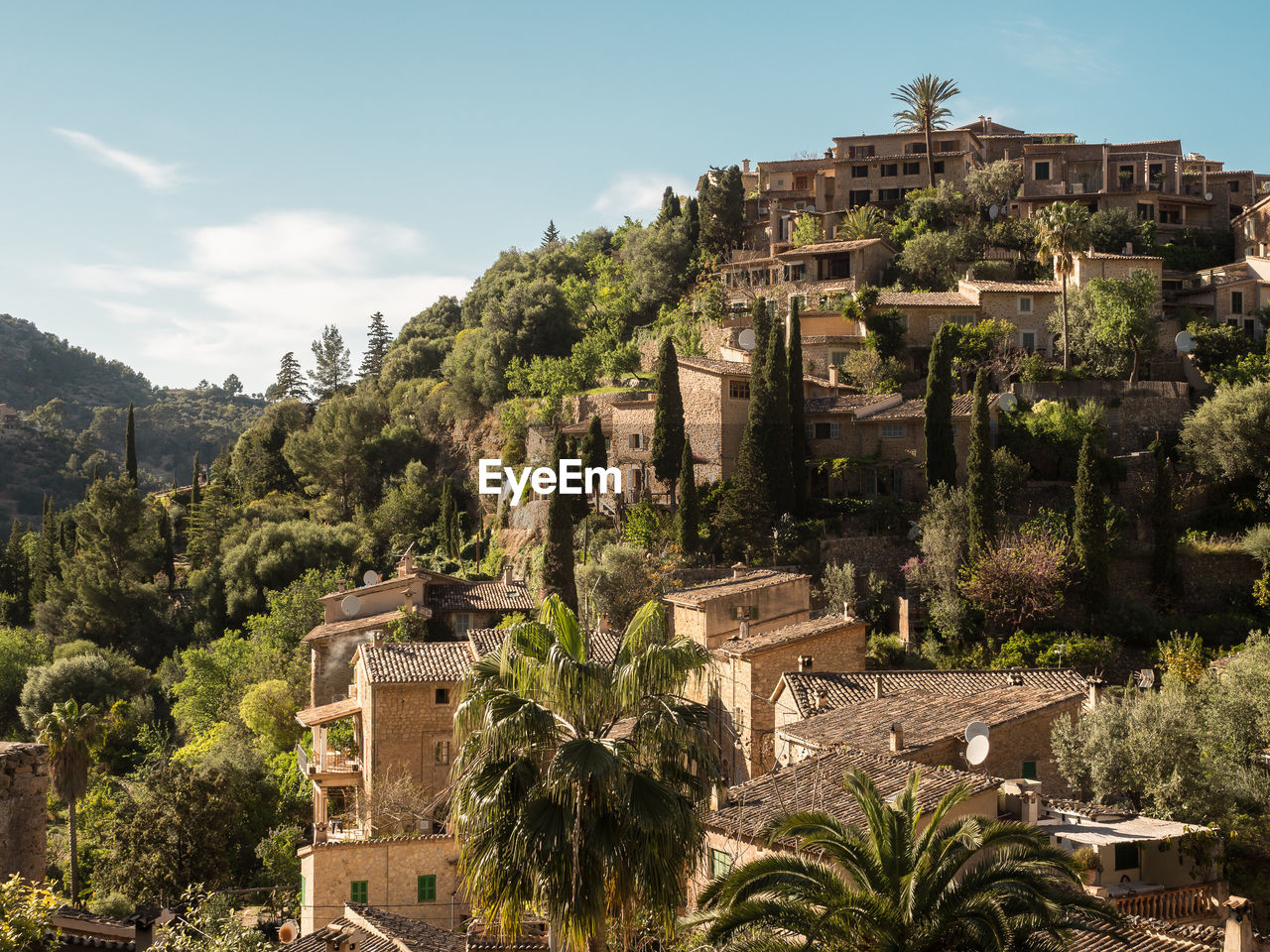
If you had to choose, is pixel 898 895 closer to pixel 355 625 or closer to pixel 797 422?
pixel 355 625

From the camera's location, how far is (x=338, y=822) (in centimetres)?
3331

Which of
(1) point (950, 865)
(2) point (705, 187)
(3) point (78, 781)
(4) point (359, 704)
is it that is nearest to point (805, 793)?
(1) point (950, 865)

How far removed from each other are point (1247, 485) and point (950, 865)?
39.6 metres

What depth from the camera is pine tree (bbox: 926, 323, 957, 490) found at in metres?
47.7

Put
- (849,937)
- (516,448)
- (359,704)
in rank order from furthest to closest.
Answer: (516,448), (359,704), (849,937)

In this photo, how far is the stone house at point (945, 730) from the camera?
25.5m

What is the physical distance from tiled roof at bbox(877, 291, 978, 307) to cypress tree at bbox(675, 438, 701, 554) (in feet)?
48.1

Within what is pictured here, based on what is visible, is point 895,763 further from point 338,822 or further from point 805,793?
point 338,822

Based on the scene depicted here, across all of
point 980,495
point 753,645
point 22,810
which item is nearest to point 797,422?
point 980,495

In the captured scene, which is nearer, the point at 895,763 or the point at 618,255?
the point at 895,763

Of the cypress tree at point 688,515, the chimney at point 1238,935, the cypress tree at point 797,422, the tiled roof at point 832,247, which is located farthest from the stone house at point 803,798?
the tiled roof at point 832,247

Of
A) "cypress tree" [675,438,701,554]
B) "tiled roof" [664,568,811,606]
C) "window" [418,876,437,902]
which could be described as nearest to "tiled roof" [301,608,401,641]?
"cypress tree" [675,438,701,554]

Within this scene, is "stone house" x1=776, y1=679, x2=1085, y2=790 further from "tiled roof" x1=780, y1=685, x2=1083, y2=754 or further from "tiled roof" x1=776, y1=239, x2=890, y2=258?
"tiled roof" x1=776, y1=239, x2=890, y2=258

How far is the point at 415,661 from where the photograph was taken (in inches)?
1379
